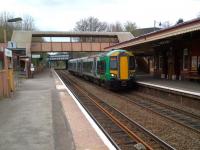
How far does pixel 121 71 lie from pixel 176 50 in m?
5.63

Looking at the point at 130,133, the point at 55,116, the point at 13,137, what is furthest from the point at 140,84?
the point at 13,137

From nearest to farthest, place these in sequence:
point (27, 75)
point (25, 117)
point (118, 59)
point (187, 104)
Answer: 1. point (25, 117)
2. point (187, 104)
3. point (118, 59)
4. point (27, 75)

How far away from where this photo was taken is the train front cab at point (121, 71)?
23625 millimetres

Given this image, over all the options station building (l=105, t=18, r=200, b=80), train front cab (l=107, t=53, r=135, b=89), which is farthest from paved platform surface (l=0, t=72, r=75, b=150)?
train front cab (l=107, t=53, r=135, b=89)

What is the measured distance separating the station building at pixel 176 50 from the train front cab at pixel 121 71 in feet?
6.54

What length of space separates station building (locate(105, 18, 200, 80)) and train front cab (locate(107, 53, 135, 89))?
1994 millimetres

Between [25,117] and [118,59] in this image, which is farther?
[118,59]

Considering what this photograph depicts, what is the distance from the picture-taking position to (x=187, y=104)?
16.6 m

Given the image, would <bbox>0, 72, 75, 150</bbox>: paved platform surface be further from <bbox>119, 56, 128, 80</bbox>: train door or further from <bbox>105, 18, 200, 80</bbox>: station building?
<bbox>119, 56, 128, 80</bbox>: train door

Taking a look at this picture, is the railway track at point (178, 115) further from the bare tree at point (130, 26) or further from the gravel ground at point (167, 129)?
the bare tree at point (130, 26)

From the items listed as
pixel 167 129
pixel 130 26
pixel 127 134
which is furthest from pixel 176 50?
pixel 130 26

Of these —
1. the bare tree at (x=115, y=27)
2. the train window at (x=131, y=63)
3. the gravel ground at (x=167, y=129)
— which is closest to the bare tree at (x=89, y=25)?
the bare tree at (x=115, y=27)

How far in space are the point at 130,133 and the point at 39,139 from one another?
2.97 m

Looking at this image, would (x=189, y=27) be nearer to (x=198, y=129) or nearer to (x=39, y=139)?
(x=198, y=129)
